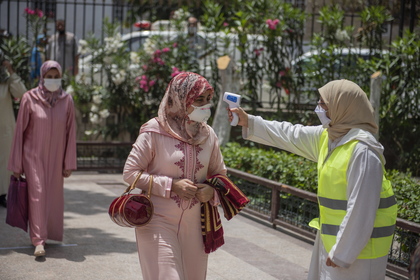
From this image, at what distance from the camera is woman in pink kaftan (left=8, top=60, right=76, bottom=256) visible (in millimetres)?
6441

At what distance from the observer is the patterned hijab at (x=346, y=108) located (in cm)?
379

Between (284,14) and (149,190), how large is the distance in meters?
8.43

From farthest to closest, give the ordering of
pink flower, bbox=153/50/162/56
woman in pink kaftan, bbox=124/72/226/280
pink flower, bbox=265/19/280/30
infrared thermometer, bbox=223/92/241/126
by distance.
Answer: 1. pink flower, bbox=153/50/162/56
2. pink flower, bbox=265/19/280/30
3. infrared thermometer, bbox=223/92/241/126
4. woman in pink kaftan, bbox=124/72/226/280

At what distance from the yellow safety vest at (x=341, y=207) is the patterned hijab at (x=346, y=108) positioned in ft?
0.38

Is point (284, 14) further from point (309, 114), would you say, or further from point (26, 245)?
point (26, 245)

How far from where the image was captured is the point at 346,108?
380cm

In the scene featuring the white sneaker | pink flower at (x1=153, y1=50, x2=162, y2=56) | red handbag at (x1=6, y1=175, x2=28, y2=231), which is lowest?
the white sneaker

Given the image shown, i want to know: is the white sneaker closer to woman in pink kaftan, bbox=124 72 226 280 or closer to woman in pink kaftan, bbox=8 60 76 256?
woman in pink kaftan, bbox=8 60 76 256

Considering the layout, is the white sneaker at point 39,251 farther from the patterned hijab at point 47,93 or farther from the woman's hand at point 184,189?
the woman's hand at point 184,189

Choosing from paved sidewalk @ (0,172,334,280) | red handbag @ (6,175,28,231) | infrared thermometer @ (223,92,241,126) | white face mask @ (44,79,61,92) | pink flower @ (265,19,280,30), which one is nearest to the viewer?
infrared thermometer @ (223,92,241,126)

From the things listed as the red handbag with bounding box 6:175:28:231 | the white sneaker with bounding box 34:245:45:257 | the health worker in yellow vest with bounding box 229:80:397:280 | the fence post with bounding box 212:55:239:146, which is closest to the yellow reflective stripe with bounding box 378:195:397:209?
the health worker in yellow vest with bounding box 229:80:397:280

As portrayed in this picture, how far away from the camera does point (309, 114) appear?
11.5 meters

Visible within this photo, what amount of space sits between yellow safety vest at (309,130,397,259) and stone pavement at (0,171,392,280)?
7.53 feet

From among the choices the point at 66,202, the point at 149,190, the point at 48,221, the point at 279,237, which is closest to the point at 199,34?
the point at 66,202
